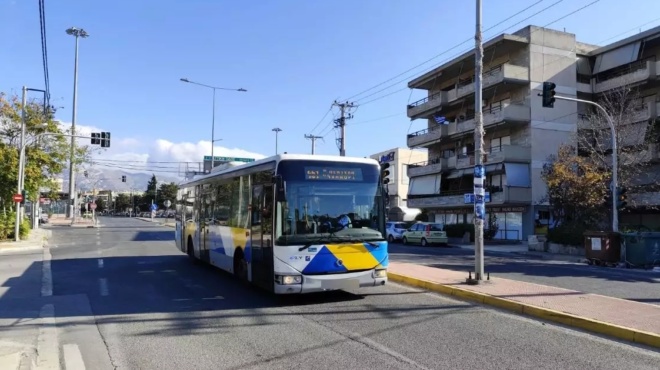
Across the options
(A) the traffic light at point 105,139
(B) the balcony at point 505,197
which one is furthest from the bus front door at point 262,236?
(B) the balcony at point 505,197

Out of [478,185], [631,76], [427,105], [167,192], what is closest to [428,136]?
[427,105]

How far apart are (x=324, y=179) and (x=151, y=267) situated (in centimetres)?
869

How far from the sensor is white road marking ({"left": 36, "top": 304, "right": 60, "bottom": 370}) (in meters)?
6.07

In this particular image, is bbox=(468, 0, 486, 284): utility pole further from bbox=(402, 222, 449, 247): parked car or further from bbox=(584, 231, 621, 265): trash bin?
bbox=(402, 222, 449, 247): parked car

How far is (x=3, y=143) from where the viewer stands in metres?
30.8

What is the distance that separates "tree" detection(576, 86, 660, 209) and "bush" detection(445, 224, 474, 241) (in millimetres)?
9439

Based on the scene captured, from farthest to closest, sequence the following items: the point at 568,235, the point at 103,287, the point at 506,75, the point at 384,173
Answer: the point at 506,75 < the point at 568,235 < the point at 103,287 < the point at 384,173

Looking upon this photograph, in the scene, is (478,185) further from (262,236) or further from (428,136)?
(428,136)

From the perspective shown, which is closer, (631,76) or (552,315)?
(552,315)

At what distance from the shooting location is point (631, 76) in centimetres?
3891

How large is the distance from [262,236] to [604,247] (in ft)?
52.0

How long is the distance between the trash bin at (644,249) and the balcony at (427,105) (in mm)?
30631

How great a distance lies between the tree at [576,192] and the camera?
93.7 feet

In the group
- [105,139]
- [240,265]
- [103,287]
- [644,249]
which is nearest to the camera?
[240,265]
